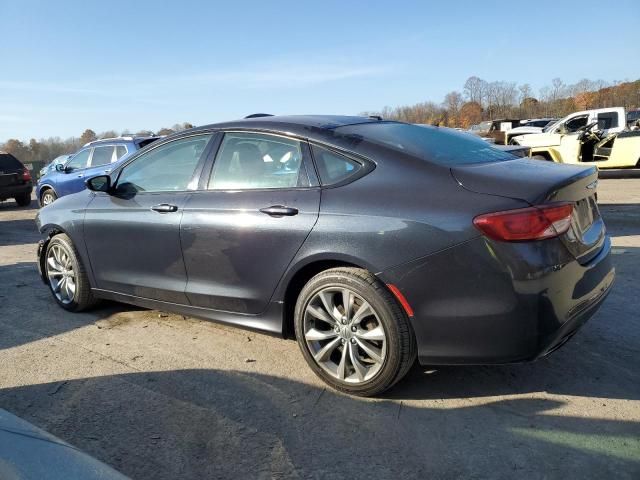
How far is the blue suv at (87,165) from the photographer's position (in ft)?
35.7

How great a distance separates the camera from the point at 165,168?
4125 millimetres

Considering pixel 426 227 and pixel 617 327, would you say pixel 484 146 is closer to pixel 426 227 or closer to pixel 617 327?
pixel 426 227

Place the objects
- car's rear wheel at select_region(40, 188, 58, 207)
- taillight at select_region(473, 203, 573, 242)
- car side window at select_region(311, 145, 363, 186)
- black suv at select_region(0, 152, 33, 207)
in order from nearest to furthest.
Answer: taillight at select_region(473, 203, 573, 242) < car side window at select_region(311, 145, 363, 186) < car's rear wheel at select_region(40, 188, 58, 207) < black suv at select_region(0, 152, 33, 207)

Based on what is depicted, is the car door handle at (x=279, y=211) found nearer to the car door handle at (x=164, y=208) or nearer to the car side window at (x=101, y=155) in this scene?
the car door handle at (x=164, y=208)

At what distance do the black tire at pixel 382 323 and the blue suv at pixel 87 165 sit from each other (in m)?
8.29

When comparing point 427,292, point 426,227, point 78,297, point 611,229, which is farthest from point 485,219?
point 611,229

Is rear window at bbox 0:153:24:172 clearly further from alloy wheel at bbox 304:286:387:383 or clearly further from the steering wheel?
the steering wheel

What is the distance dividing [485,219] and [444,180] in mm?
352

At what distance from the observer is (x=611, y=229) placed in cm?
757

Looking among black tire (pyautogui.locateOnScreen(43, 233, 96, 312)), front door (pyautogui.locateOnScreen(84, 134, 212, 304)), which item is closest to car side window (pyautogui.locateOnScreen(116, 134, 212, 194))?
front door (pyautogui.locateOnScreen(84, 134, 212, 304))

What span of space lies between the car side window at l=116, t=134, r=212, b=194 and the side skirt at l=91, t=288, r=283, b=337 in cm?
89

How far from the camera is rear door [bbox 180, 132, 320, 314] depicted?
3230 mm

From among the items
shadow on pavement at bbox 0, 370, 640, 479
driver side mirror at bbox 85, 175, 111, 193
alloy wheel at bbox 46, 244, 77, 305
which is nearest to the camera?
shadow on pavement at bbox 0, 370, 640, 479

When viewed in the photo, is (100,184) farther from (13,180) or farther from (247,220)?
(13,180)
